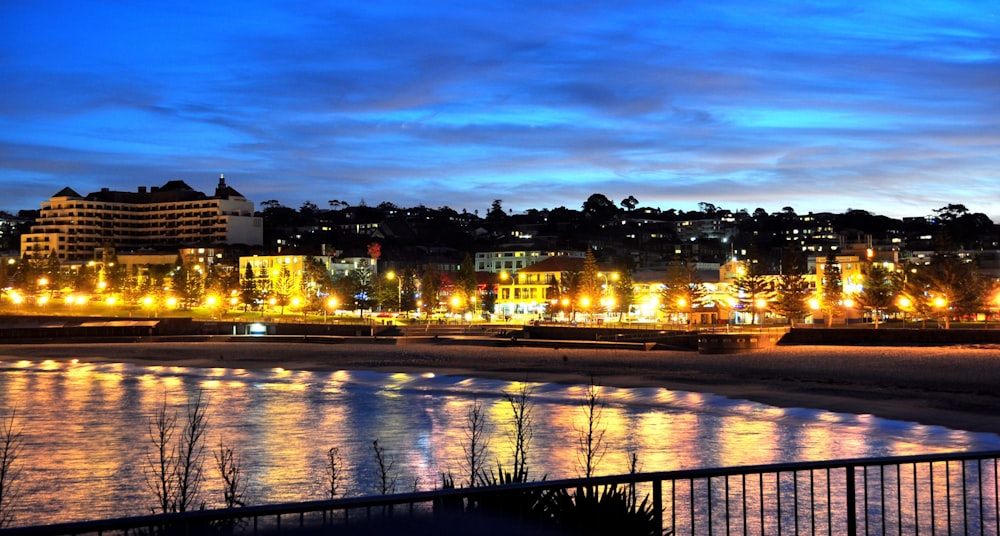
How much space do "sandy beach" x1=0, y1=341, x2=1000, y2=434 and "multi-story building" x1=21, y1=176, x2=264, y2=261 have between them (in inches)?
3861

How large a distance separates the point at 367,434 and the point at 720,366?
25459 millimetres

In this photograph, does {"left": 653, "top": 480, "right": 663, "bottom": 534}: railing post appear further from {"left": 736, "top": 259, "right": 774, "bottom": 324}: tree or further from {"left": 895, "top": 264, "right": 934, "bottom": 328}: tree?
{"left": 736, "top": 259, "right": 774, "bottom": 324}: tree

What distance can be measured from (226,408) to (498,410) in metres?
9.01

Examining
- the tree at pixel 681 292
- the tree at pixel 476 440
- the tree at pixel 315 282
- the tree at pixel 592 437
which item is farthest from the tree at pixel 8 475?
the tree at pixel 315 282

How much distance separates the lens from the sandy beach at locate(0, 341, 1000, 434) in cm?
3366

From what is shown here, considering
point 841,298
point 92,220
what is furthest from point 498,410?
point 92,220

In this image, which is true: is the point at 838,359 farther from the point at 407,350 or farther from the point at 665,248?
the point at 665,248

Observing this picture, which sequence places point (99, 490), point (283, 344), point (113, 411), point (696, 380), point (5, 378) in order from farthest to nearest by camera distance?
1. point (283, 344)
2. point (5, 378)
3. point (696, 380)
4. point (113, 411)
5. point (99, 490)

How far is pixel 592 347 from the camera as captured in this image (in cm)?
6206

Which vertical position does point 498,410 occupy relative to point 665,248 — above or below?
below

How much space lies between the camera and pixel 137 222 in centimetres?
17825

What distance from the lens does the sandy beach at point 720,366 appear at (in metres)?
33.7

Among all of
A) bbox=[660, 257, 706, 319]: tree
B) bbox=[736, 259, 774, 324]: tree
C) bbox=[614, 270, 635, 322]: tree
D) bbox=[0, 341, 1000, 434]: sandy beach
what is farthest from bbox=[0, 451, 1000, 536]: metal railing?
bbox=[614, 270, 635, 322]: tree

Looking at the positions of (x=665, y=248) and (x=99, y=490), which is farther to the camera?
(x=665, y=248)
